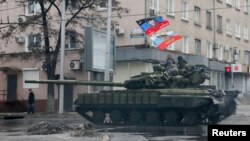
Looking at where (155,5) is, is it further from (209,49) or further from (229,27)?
(229,27)

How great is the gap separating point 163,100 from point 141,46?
45.7 ft

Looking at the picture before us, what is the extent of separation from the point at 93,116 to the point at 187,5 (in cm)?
2032

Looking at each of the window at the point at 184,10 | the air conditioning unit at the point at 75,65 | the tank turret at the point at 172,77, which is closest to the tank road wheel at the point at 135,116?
the tank turret at the point at 172,77

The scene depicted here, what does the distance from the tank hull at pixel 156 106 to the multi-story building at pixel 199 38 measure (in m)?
11.7

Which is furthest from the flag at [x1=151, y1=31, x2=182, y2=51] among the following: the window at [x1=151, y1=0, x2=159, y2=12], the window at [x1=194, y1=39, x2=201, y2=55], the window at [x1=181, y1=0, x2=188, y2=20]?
the window at [x1=194, y1=39, x2=201, y2=55]

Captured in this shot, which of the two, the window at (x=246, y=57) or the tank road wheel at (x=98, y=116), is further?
the window at (x=246, y=57)

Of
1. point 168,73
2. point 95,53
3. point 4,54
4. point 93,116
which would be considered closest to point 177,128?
point 168,73

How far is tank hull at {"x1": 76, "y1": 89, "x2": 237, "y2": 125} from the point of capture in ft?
60.6

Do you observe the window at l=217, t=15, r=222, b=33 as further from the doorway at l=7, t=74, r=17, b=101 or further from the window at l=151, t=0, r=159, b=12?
the doorway at l=7, t=74, r=17, b=101

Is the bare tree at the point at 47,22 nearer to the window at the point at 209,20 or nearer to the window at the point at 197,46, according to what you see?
the window at the point at 197,46

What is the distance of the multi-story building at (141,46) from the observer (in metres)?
32.8

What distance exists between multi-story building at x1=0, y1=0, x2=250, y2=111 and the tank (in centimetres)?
1159

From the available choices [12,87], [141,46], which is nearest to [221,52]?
[141,46]

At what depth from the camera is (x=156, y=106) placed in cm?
1895
